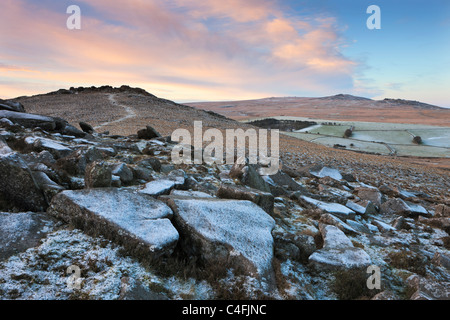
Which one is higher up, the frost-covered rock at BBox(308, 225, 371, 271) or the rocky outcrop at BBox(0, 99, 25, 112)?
the rocky outcrop at BBox(0, 99, 25, 112)

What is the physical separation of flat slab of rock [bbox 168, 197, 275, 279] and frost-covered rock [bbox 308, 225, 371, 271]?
1091mm

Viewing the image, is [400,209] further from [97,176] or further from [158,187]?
[97,176]

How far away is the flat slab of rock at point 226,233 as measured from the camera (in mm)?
5029

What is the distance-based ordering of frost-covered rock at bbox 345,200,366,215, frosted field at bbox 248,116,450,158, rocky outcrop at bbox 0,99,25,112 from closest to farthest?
frost-covered rock at bbox 345,200,366,215
rocky outcrop at bbox 0,99,25,112
frosted field at bbox 248,116,450,158

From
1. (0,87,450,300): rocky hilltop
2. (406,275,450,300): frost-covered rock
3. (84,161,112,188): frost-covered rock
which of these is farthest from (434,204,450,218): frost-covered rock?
(84,161,112,188): frost-covered rock

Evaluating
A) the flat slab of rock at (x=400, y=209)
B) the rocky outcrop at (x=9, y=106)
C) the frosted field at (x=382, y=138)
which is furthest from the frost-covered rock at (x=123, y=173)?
the frosted field at (x=382, y=138)

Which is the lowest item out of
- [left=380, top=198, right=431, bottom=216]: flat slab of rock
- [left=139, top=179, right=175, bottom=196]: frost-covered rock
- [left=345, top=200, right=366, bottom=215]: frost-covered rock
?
[left=380, top=198, right=431, bottom=216]: flat slab of rock

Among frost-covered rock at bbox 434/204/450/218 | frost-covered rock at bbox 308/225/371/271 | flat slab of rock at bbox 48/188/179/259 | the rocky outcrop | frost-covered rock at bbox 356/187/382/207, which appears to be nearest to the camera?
flat slab of rock at bbox 48/188/179/259

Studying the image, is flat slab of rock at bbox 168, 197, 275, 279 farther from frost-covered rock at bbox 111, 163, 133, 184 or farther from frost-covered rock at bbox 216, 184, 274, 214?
frost-covered rock at bbox 111, 163, 133, 184

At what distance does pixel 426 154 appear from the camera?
52.3 meters

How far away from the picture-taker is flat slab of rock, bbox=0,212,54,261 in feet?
14.8

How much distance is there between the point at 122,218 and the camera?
539cm

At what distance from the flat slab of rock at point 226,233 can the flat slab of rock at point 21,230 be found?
2.60 meters

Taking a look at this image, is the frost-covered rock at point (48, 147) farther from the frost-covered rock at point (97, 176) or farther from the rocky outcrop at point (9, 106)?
the rocky outcrop at point (9, 106)
